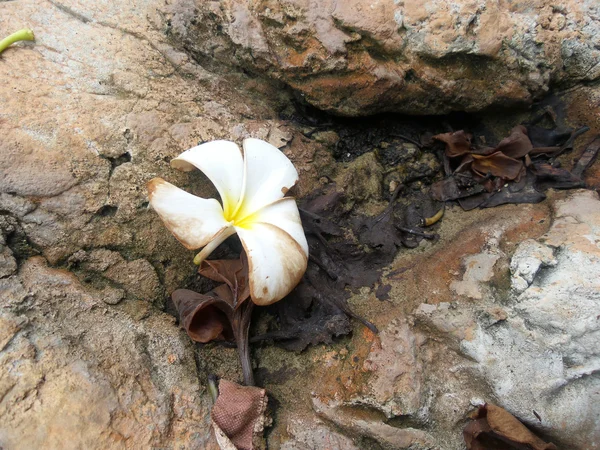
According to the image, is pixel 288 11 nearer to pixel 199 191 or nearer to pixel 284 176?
pixel 284 176

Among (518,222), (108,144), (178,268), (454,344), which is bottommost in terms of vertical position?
(178,268)

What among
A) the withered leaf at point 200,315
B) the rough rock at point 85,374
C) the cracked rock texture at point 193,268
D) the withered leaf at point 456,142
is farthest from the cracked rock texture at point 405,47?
the rough rock at point 85,374

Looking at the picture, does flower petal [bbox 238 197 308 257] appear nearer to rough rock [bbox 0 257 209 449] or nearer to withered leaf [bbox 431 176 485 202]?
rough rock [bbox 0 257 209 449]

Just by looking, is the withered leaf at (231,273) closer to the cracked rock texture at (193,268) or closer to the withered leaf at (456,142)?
the cracked rock texture at (193,268)

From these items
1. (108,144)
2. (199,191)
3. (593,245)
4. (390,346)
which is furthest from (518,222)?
(108,144)

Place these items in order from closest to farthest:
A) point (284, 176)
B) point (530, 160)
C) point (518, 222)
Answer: point (284, 176) → point (518, 222) → point (530, 160)

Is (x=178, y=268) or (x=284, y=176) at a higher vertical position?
(x=284, y=176)

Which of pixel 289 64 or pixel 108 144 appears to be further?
pixel 289 64

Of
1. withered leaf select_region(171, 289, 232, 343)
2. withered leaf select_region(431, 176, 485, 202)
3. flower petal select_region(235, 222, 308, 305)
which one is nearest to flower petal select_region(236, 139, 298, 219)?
flower petal select_region(235, 222, 308, 305)
